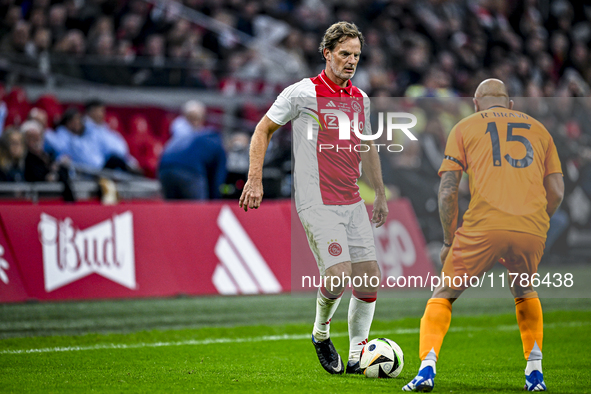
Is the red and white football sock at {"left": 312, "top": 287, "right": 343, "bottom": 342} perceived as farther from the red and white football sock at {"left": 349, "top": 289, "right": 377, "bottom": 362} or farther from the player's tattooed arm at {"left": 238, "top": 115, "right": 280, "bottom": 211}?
the player's tattooed arm at {"left": 238, "top": 115, "right": 280, "bottom": 211}

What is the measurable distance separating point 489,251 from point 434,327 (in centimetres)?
58

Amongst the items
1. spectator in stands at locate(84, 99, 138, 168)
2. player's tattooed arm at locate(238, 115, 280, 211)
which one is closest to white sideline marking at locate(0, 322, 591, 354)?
player's tattooed arm at locate(238, 115, 280, 211)

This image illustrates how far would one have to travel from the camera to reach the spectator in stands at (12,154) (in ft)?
35.0

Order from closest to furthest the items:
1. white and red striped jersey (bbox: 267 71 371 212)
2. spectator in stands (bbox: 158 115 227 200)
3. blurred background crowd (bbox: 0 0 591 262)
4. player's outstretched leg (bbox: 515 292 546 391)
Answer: player's outstretched leg (bbox: 515 292 546 391)
white and red striped jersey (bbox: 267 71 371 212)
spectator in stands (bbox: 158 115 227 200)
blurred background crowd (bbox: 0 0 591 262)

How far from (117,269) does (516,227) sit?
5843 millimetres

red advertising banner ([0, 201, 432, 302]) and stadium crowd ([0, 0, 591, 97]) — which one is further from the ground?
stadium crowd ([0, 0, 591, 97])

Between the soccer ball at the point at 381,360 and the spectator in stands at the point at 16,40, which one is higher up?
the spectator in stands at the point at 16,40

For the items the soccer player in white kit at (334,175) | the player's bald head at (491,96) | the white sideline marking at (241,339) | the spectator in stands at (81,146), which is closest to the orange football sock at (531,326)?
the soccer player in white kit at (334,175)

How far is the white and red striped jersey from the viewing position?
540 cm

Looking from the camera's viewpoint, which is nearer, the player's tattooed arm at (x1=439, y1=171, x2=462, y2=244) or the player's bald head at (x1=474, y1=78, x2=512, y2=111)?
the player's tattooed arm at (x1=439, y1=171, x2=462, y2=244)

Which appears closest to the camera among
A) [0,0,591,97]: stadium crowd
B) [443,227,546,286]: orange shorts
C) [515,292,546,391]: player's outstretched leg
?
[443,227,546,286]: orange shorts

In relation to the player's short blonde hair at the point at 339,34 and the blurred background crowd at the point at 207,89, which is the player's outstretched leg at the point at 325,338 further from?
the blurred background crowd at the point at 207,89

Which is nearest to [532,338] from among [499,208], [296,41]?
[499,208]

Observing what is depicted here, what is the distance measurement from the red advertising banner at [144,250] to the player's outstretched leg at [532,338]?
5526mm
